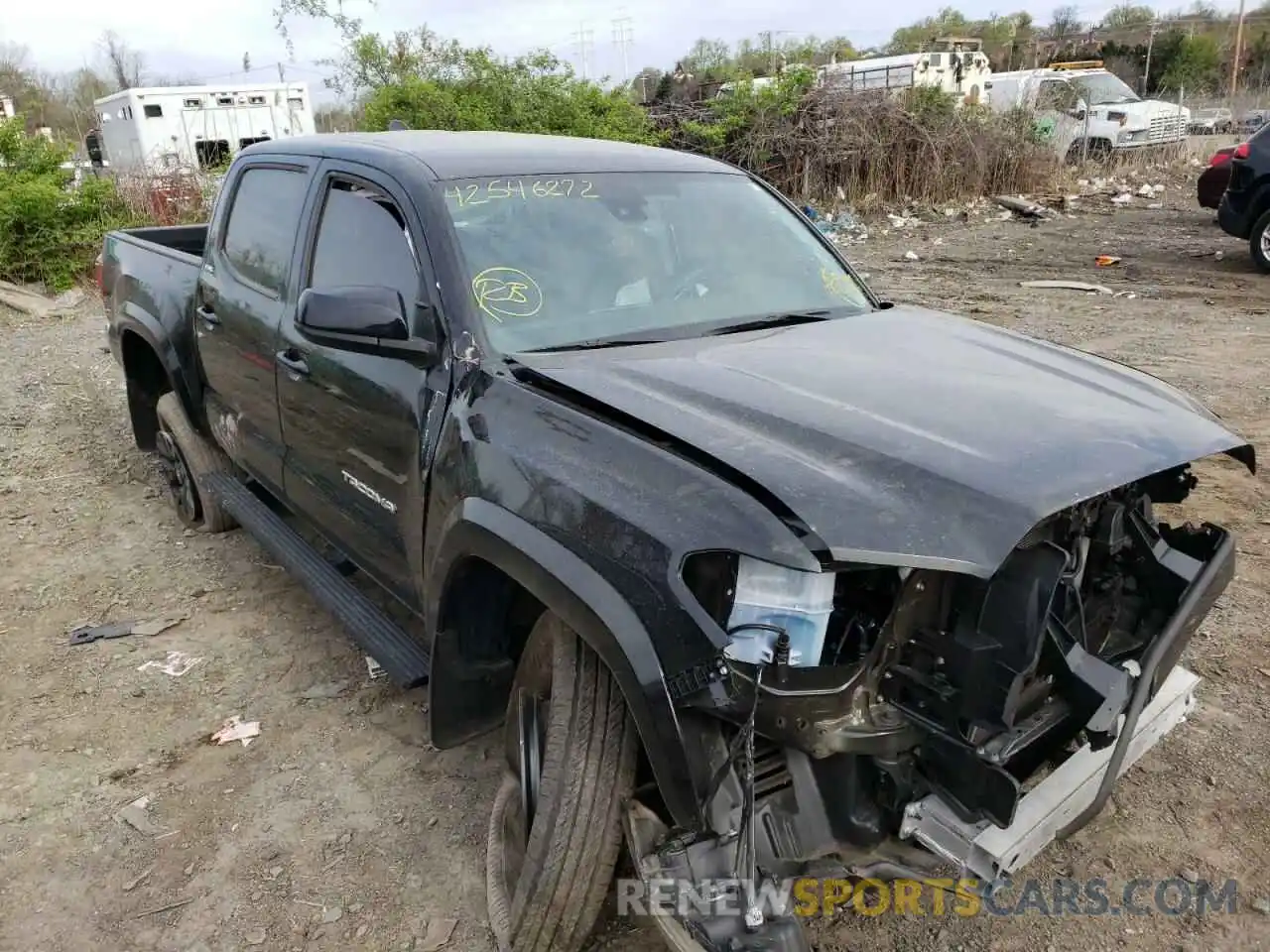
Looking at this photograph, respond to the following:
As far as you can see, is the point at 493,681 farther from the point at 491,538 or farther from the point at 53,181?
the point at 53,181

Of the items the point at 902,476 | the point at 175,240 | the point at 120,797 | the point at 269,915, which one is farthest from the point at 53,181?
the point at 902,476

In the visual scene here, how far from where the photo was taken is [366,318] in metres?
2.54

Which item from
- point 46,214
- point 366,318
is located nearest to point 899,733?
point 366,318

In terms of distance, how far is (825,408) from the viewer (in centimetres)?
220

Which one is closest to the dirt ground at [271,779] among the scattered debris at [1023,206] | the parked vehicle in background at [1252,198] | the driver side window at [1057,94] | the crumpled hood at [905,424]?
the crumpled hood at [905,424]

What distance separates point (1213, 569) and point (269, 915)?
258cm

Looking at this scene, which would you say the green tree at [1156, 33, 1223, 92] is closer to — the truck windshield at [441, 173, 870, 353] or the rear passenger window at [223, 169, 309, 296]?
the truck windshield at [441, 173, 870, 353]

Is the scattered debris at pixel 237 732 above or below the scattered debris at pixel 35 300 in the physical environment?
below

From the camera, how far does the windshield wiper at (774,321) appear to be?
9.55ft

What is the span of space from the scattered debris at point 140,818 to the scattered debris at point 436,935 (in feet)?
3.18

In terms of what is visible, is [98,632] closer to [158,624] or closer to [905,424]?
[158,624]

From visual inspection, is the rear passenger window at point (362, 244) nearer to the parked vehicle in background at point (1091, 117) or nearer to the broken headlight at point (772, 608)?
the broken headlight at point (772, 608)

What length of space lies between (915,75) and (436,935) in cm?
1827

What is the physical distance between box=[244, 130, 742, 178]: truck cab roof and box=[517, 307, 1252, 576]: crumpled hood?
791 mm
